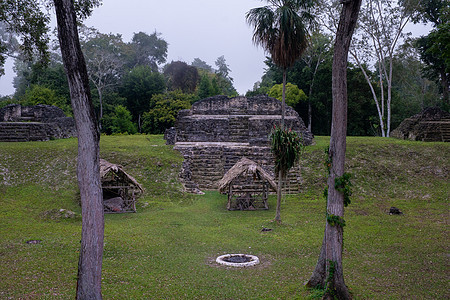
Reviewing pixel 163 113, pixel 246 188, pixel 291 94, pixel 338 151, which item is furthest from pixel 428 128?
pixel 163 113

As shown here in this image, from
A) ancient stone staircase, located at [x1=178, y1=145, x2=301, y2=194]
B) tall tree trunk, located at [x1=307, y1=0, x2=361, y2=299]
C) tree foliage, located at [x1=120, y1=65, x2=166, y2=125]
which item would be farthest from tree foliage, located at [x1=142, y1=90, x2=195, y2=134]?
tall tree trunk, located at [x1=307, y1=0, x2=361, y2=299]

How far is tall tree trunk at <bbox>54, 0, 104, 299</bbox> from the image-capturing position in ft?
15.2

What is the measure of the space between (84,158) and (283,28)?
25.6 ft

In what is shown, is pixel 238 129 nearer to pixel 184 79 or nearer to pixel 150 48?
pixel 184 79

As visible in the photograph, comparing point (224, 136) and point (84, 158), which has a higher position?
point (224, 136)

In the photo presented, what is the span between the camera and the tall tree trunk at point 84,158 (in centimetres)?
462

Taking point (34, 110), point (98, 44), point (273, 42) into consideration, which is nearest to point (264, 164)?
point (273, 42)

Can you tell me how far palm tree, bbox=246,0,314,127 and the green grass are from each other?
14.8 feet

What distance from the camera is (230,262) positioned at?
7.50 meters

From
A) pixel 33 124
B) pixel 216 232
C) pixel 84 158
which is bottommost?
pixel 216 232

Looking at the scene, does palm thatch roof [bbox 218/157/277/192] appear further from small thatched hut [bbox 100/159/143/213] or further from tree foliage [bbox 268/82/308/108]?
tree foliage [bbox 268/82/308/108]

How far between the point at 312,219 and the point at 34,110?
18.4 m

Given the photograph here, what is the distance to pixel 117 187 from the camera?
12.6 m

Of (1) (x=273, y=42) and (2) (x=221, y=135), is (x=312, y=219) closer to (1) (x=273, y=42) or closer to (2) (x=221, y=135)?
(1) (x=273, y=42)
